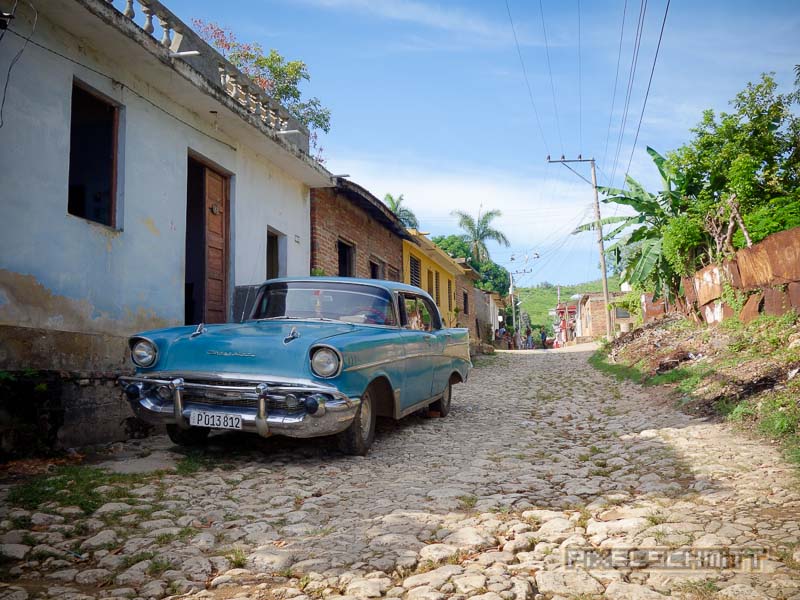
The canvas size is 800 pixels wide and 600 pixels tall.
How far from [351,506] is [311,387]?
1049 millimetres

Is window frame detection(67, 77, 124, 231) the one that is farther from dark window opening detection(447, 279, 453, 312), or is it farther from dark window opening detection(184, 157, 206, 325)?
dark window opening detection(447, 279, 453, 312)

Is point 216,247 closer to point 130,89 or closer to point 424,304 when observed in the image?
point 130,89

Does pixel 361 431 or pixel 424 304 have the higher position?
pixel 424 304

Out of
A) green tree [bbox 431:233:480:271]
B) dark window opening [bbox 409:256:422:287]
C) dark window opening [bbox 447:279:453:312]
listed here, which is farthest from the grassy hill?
dark window opening [bbox 409:256:422:287]

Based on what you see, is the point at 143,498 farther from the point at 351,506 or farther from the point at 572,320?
the point at 572,320

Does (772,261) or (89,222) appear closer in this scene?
(89,222)

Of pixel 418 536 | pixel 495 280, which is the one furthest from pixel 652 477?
pixel 495 280

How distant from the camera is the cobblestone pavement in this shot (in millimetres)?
2621

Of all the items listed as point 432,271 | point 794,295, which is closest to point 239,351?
point 794,295

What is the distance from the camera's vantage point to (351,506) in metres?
3.81

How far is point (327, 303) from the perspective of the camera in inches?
238

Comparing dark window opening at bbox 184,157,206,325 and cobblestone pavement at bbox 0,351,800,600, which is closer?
cobblestone pavement at bbox 0,351,800,600

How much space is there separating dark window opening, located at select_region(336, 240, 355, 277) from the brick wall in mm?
114

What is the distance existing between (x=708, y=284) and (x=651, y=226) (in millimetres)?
3880
